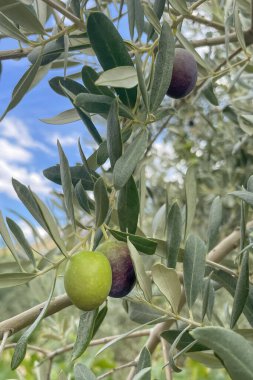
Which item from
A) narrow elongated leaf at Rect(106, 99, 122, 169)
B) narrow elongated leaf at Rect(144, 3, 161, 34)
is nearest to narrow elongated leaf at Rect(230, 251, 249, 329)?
narrow elongated leaf at Rect(106, 99, 122, 169)

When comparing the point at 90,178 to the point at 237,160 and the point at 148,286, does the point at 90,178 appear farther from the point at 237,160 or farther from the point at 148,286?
the point at 237,160

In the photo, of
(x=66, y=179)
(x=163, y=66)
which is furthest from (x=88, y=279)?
(x=163, y=66)

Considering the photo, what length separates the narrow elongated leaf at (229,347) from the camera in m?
0.33

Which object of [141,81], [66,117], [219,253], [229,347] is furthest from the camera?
[219,253]

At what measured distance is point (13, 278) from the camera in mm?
555

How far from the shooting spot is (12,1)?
0.56 meters

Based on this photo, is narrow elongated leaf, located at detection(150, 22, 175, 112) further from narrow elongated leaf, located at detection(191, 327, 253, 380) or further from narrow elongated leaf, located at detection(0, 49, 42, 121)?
narrow elongated leaf, located at detection(191, 327, 253, 380)

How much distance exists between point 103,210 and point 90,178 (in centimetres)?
9

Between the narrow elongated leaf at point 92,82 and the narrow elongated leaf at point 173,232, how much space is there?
0.46 feet

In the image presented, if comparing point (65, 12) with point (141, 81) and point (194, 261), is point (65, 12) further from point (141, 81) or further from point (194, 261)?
point (194, 261)

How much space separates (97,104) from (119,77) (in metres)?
0.04

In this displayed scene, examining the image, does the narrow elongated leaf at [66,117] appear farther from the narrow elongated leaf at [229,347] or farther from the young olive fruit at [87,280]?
the narrow elongated leaf at [229,347]

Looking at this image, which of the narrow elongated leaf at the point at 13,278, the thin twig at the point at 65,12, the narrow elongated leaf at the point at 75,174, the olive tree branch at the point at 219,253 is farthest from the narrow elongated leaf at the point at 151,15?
the olive tree branch at the point at 219,253

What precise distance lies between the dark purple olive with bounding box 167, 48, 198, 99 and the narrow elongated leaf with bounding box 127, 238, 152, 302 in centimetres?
25
